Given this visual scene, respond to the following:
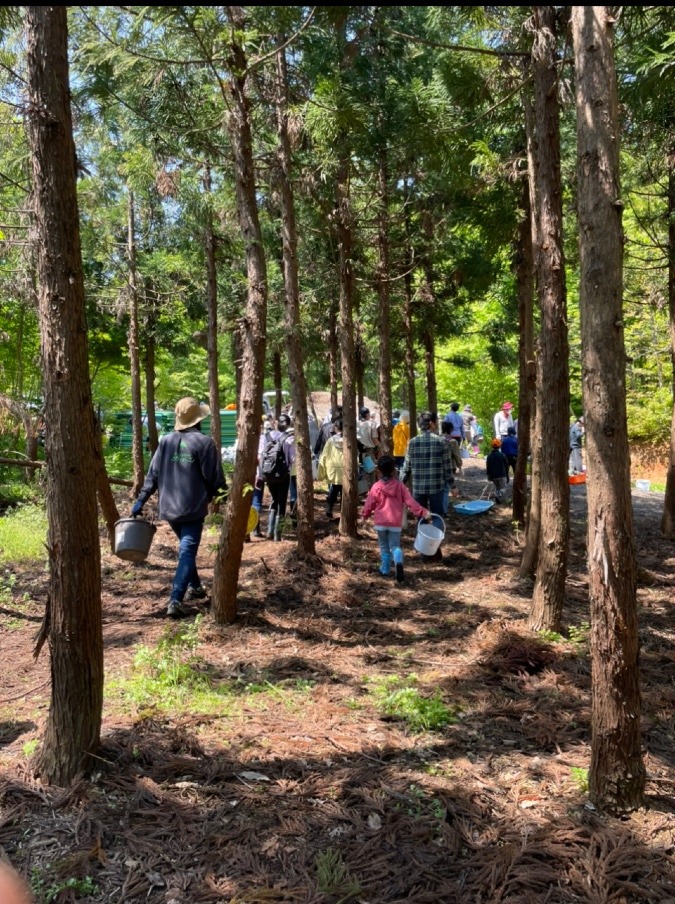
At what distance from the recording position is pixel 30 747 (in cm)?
448

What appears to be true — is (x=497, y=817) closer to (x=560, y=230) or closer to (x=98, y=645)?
(x=98, y=645)

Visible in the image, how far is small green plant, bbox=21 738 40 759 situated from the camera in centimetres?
434

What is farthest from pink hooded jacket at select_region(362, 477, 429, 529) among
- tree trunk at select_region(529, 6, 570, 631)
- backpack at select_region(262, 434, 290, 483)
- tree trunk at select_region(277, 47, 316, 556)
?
tree trunk at select_region(529, 6, 570, 631)

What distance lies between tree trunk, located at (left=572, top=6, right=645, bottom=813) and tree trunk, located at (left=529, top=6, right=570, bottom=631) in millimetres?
3230

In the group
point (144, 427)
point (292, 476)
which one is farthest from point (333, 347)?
point (144, 427)

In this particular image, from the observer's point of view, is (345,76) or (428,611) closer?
(428,611)

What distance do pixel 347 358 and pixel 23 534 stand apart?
5.98 metres

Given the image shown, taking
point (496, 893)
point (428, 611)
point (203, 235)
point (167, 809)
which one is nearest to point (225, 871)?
point (167, 809)

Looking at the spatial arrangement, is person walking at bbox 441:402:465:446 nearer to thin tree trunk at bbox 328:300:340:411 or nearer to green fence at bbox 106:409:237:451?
thin tree trunk at bbox 328:300:340:411

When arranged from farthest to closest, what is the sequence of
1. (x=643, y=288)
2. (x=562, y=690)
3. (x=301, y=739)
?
1. (x=643, y=288)
2. (x=562, y=690)
3. (x=301, y=739)

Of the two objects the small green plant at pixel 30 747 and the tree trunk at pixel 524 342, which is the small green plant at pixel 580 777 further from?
the tree trunk at pixel 524 342

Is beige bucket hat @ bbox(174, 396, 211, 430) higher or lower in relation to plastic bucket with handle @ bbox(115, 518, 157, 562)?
higher

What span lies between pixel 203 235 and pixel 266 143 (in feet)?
15.6

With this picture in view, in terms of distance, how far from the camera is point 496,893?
3299 millimetres
